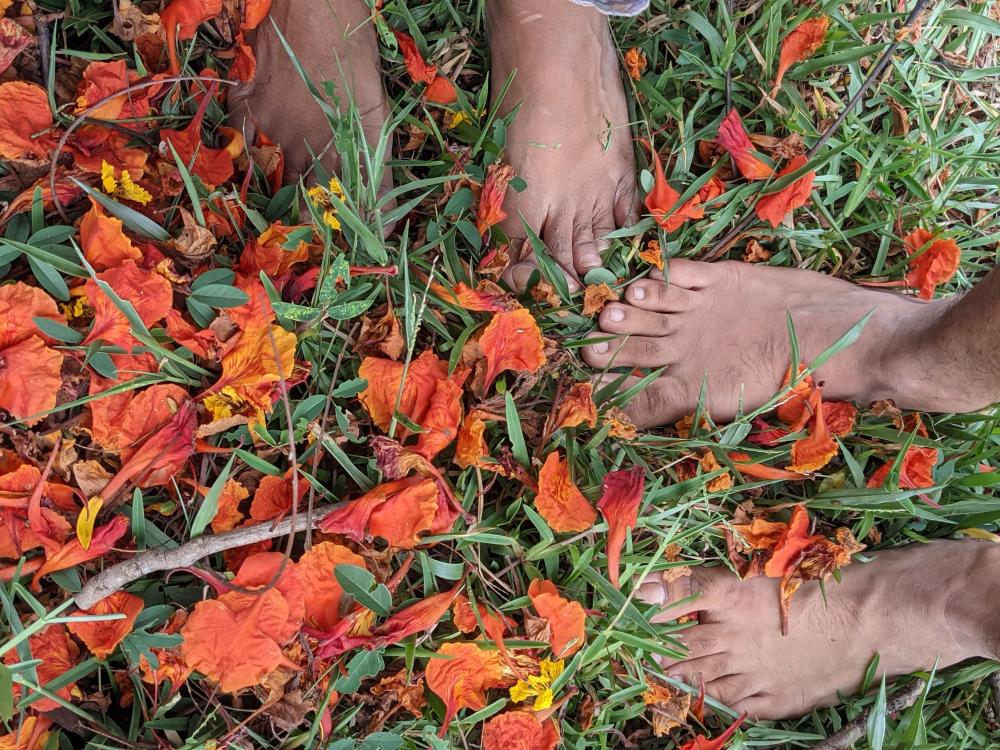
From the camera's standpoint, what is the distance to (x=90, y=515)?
3.53 ft

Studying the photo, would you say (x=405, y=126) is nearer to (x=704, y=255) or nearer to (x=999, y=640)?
(x=704, y=255)

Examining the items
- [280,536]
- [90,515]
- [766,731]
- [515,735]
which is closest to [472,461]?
[280,536]

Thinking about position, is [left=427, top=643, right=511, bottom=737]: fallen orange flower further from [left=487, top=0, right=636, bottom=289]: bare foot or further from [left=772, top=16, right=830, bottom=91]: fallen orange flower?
[left=772, top=16, right=830, bottom=91]: fallen orange flower

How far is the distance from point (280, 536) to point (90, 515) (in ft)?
0.90

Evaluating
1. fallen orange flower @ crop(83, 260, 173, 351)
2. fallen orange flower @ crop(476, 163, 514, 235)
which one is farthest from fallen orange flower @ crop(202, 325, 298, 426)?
fallen orange flower @ crop(476, 163, 514, 235)

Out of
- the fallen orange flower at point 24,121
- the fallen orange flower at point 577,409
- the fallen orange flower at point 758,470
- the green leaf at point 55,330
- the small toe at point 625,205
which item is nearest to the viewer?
the green leaf at point 55,330

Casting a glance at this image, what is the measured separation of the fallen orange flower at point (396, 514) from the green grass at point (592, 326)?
0.24 feet

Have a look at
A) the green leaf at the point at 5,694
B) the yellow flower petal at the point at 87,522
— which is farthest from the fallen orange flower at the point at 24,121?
the green leaf at the point at 5,694

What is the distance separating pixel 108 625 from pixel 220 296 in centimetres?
52

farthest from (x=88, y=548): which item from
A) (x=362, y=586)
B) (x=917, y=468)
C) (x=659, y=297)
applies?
(x=917, y=468)

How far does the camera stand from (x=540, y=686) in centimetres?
119

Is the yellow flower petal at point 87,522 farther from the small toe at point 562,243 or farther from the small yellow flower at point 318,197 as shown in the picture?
the small toe at point 562,243

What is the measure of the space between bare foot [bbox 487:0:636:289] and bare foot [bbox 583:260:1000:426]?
0.16 m

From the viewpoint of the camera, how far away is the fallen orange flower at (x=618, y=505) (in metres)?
1.22
